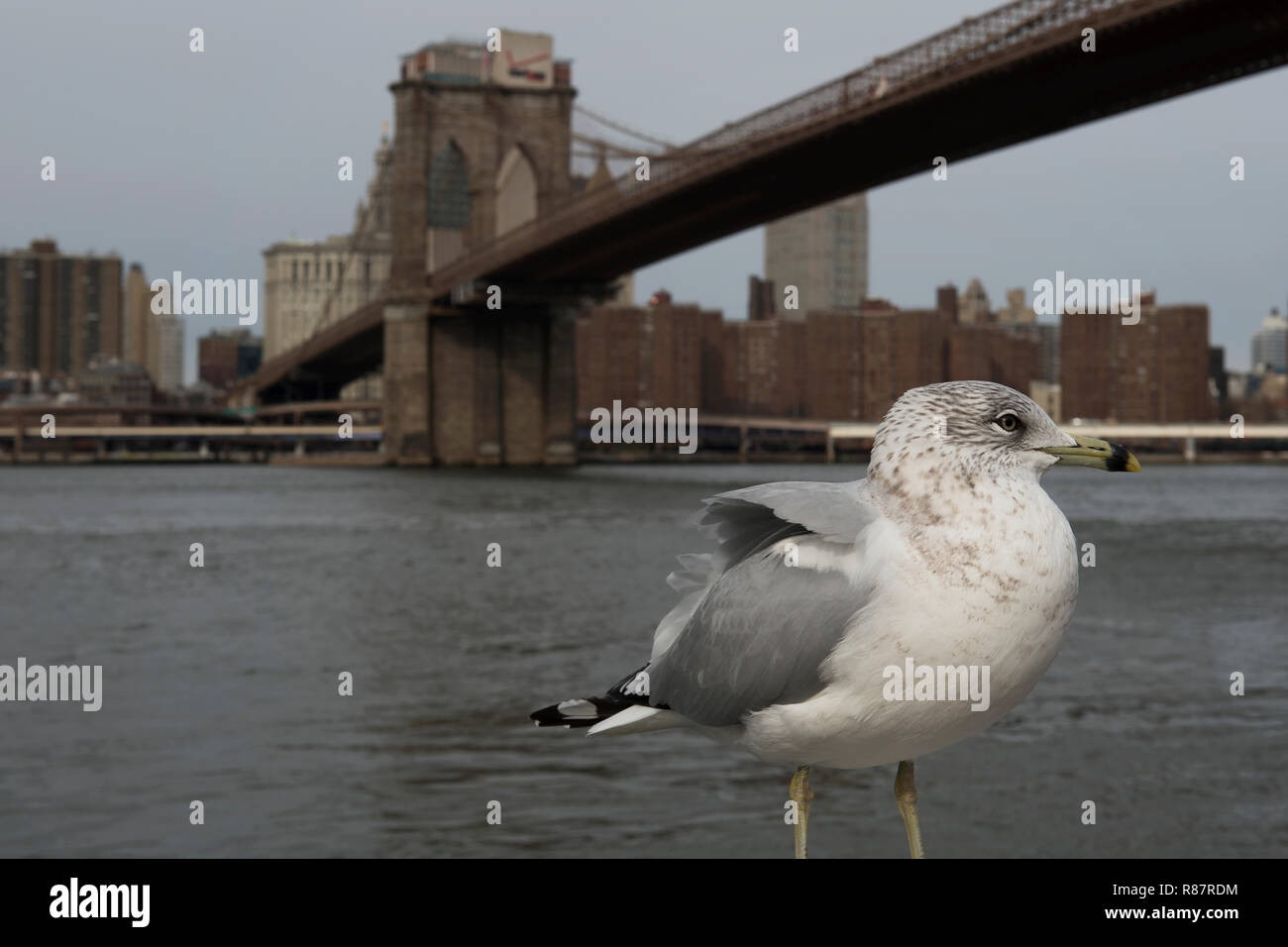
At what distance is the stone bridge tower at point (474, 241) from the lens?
62.7m

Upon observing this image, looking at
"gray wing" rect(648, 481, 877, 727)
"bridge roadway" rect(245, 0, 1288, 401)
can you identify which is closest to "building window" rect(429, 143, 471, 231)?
"bridge roadway" rect(245, 0, 1288, 401)

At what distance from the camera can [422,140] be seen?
2697 inches

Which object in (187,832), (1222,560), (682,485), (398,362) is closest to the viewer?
(187,832)

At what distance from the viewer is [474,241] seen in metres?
67.2

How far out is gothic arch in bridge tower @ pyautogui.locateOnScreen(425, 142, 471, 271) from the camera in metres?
68.3

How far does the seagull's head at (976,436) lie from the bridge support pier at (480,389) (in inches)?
2403

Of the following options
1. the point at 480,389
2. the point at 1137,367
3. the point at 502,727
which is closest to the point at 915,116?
the point at 502,727

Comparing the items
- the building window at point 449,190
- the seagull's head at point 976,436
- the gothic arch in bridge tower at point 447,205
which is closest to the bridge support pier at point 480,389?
the gothic arch in bridge tower at point 447,205

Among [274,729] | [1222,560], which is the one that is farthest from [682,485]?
[274,729]

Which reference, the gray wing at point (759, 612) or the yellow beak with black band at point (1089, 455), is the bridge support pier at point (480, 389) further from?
the yellow beak with black band at point (1089, 455)

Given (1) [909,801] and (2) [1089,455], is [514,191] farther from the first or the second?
(2) [1089,455]

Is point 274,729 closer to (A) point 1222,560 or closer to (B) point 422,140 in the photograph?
Answer: (A) point 1222,560

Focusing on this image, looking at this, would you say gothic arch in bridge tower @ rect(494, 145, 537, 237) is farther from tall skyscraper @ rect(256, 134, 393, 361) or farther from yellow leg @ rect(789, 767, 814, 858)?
yellow leg @ rect(789, 767, 814, 858)

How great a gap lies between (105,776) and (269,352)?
4648 inches
